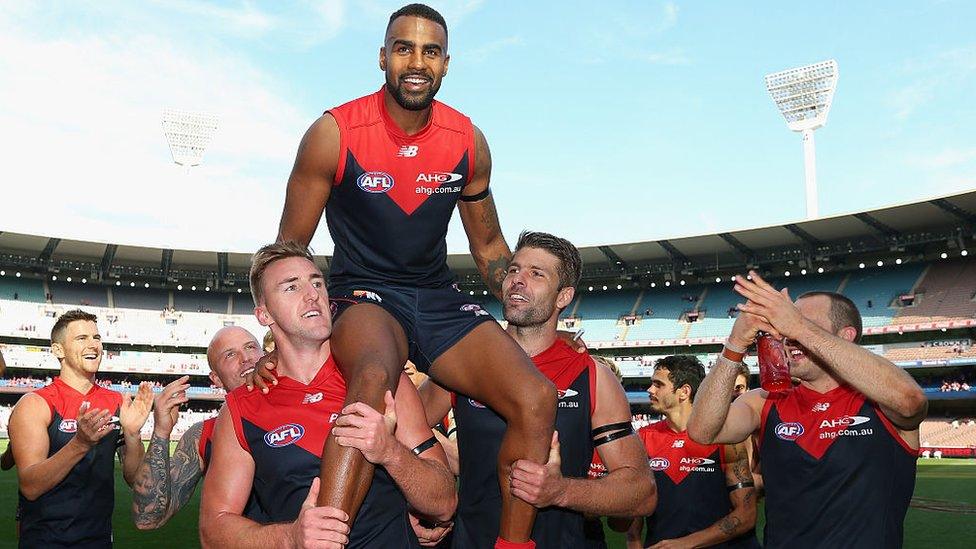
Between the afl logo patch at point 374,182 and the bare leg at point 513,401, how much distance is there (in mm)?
869

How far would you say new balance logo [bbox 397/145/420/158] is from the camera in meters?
4.05

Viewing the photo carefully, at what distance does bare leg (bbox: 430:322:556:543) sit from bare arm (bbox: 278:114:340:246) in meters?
1.00

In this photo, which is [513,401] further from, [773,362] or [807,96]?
[807,96]

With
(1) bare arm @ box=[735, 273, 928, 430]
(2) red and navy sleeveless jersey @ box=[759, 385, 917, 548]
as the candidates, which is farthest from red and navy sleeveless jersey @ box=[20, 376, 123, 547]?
(1) bare arm @ box=[735, 273, 928, 430]

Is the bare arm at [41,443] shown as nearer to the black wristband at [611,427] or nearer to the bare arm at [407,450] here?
the bare arm at [407,450]

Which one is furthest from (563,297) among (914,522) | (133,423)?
(914,522)

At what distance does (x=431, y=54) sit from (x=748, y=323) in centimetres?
210

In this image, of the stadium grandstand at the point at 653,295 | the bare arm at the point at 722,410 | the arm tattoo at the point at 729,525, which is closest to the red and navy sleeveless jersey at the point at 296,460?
the bare arm at the point at 722,410

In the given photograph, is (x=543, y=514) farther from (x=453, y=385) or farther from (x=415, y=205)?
(x=415, y=205)

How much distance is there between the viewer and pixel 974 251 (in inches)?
1635

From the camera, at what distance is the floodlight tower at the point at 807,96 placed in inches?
2111

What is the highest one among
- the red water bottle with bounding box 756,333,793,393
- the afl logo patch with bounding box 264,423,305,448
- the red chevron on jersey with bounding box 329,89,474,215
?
the red chevron on jersey with bounding box 329,89,474,215

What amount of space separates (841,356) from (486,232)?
1.99 meters

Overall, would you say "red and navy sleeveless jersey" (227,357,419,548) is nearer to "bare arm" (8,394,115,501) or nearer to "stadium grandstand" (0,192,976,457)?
"bare arm" (8,394,115,501)
